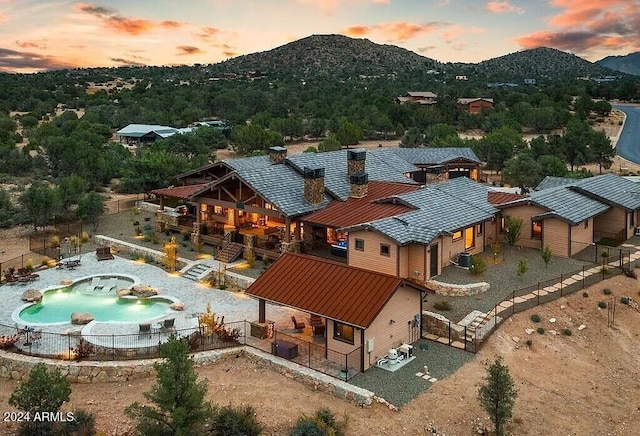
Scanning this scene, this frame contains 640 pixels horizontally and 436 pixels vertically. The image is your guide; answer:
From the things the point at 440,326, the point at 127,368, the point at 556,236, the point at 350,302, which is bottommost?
the point at 127,368

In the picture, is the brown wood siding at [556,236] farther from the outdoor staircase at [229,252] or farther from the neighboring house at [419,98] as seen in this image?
the neighboring house at [419,98]

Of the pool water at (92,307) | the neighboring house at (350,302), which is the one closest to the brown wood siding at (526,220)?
the neighboring house at (350,302)

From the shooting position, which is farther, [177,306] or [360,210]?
[360,210]

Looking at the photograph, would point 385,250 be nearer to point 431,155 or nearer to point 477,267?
point 477,267

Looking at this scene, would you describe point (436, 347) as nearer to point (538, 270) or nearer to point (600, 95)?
point (538, 270)

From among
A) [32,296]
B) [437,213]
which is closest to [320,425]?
[437,213]

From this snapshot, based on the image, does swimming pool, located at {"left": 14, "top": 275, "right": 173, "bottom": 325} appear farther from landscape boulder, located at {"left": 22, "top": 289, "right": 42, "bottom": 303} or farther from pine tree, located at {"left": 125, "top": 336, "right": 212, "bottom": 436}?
pine tree, located at {"left": 125, "top": 336, "right": 212, "bottom": 436}

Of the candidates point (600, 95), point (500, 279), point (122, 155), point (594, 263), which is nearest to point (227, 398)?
point (500, 279)
